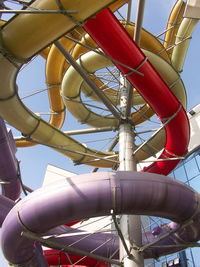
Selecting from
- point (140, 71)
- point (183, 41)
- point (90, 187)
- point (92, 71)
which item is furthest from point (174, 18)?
point (90, 187)

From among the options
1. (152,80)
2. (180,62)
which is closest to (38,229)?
(152,80)

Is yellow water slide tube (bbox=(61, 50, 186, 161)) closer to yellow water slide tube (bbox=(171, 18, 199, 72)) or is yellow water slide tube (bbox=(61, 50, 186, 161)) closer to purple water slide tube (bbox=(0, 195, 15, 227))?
yellow water slide tube (bbox=(171, 18, 199, 72))

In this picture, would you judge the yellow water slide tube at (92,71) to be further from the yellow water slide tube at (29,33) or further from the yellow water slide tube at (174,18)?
the yellow water slide tube at (174,18)

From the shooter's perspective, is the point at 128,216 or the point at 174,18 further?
the point at 174,18

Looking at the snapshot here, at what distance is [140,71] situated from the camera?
20.9 ft

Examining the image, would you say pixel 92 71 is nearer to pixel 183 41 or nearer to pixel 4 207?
pixel 183 41

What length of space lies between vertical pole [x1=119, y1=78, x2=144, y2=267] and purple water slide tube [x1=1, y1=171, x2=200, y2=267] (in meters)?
0.98

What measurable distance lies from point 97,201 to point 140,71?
3.00 meters

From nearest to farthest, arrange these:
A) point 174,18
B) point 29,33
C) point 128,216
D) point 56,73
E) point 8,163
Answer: point 29,33, point 128,216, point 8,163, point 56,73, point 174,18

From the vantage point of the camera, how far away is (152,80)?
6.54 m

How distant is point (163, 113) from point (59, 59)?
4.51 m

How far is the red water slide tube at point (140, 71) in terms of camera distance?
582 centimetres

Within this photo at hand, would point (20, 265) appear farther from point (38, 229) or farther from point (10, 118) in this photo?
point (10, 118)

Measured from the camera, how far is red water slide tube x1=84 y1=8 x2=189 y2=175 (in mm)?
5820
